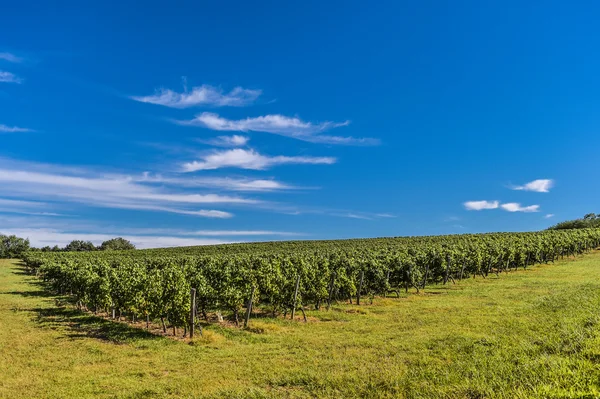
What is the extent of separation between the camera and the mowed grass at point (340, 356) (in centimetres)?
937

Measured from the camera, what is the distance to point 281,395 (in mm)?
10695

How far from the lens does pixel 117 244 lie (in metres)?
150

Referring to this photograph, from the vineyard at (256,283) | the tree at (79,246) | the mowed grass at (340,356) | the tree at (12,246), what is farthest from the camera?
the tree at (79,246)

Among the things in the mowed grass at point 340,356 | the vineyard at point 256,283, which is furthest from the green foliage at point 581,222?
the mowed grass at point 340,356

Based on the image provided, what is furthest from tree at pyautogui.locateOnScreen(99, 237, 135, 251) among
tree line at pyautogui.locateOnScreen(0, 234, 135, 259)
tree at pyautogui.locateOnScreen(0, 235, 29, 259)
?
tree at pyautogui.locateOnScreen(0, 235, 29, 259)

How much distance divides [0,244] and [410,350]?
6335 inches

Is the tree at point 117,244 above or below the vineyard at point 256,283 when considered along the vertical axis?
above

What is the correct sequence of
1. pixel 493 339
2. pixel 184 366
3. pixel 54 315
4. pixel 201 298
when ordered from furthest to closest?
pixel 54 315, pixel 201 298, pixel 184 366, pixel 493 339

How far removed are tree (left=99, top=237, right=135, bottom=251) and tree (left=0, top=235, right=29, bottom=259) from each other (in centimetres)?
2566

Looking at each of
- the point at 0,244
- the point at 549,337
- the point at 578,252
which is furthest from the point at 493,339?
the point at 0,244

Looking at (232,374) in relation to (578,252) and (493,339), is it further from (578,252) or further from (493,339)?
(578,252)

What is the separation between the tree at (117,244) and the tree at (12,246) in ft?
84.2

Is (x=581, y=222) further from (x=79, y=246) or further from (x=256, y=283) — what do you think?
(x=79, y=246)

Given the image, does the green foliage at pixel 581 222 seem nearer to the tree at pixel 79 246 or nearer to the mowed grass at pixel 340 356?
the mowed grass at pixel 340 356
